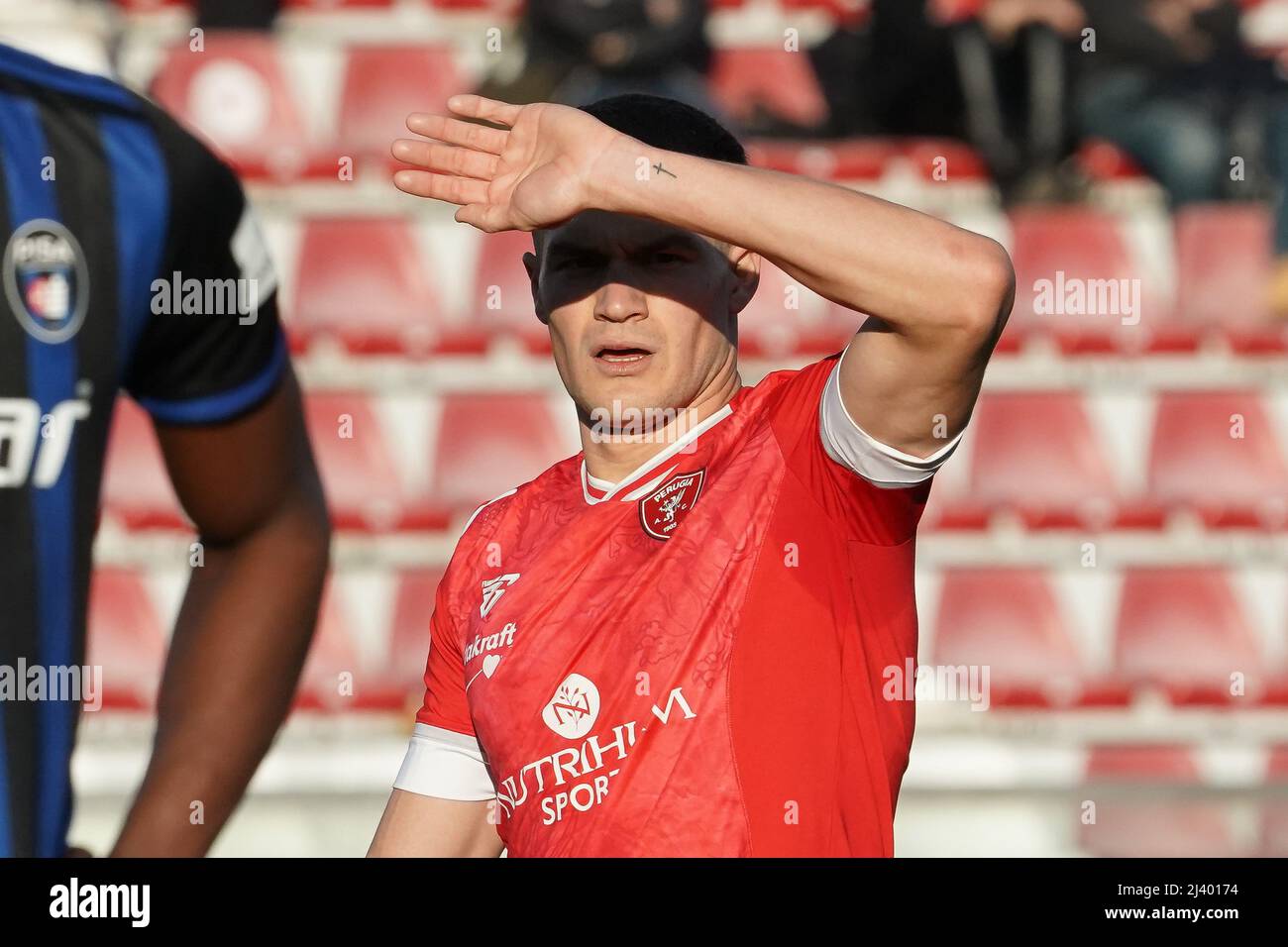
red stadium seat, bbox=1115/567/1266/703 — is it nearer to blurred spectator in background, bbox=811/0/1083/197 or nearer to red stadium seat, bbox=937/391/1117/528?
red stadium seat, bbox=937/391/1117/528

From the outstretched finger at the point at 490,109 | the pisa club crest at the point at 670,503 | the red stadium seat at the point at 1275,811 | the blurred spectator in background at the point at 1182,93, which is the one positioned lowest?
the red stadium seat at the point at 1275,811

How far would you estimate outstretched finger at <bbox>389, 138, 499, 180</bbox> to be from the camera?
61.0 inches

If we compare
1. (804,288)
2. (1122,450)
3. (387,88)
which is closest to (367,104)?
(387,88)

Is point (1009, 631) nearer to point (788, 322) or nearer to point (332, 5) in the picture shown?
point (788, 322)

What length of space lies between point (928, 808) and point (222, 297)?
289cm

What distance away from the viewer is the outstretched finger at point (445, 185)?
154 cm

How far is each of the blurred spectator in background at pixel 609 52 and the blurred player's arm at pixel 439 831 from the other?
11.1 ft

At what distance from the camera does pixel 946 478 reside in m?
4.91

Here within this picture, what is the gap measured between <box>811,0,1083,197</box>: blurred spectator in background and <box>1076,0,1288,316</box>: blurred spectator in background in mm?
131

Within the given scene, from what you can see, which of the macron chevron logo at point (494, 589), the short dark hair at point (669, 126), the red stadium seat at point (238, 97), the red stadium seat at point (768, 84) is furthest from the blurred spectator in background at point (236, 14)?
the macron chevron logo at point (494, 589)

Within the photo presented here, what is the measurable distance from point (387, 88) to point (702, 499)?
165 inches

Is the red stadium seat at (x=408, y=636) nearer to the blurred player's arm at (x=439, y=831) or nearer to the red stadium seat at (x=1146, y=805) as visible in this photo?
the red stadium seat at (x=1146, y=805)

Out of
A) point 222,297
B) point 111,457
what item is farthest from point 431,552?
point 222,297

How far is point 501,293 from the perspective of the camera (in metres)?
5.02
